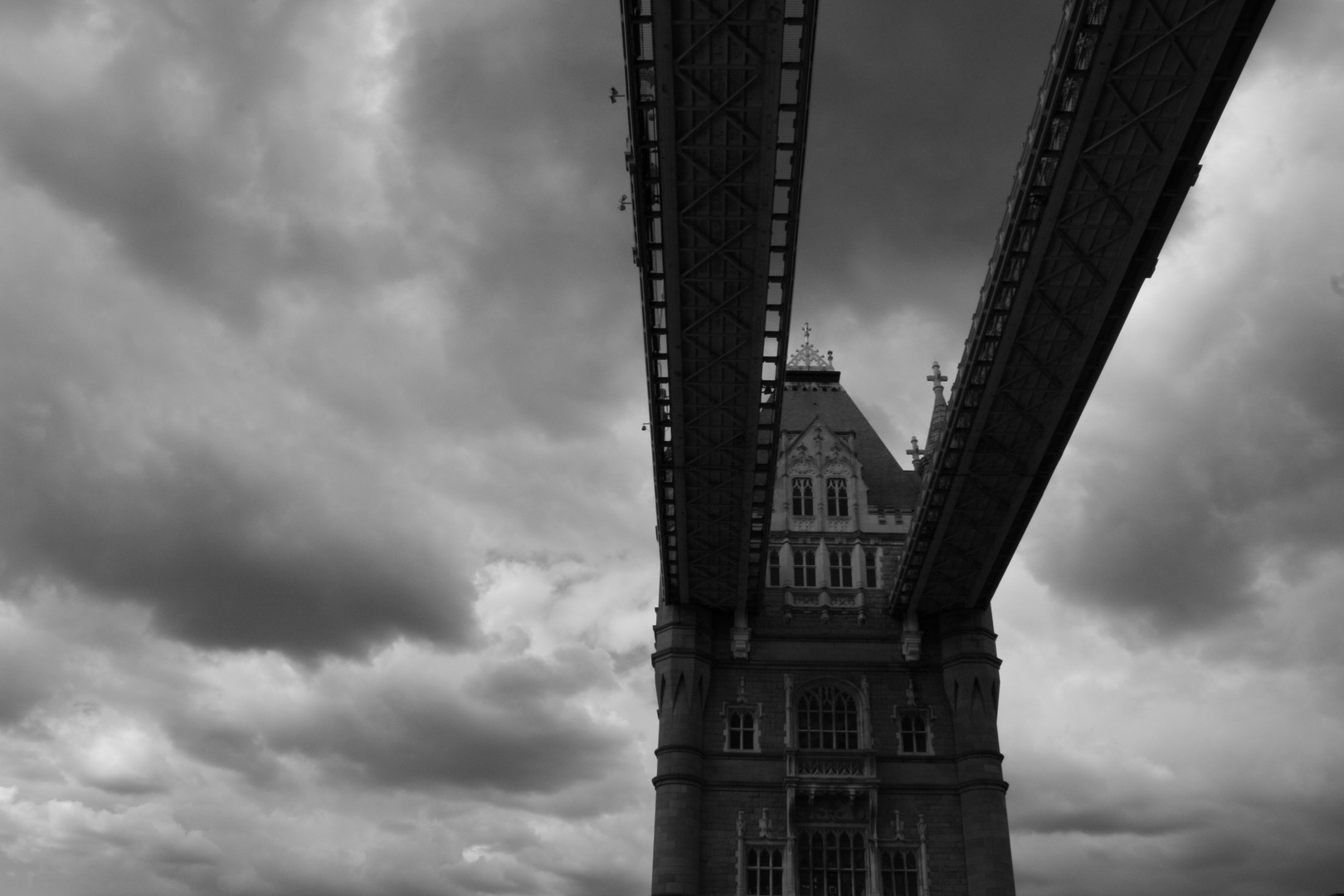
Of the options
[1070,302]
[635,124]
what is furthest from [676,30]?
[1070,302]

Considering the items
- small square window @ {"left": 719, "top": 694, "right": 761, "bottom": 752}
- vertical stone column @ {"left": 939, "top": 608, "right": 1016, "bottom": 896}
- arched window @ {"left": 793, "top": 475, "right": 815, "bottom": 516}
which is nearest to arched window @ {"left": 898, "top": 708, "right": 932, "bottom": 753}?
vertical stone column @ {"left": 939, "top": 608, "right": 1016, "bottom": 896}

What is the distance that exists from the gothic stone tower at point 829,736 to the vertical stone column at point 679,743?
7 centimetres

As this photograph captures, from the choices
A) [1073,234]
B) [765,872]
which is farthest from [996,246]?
[765,872]

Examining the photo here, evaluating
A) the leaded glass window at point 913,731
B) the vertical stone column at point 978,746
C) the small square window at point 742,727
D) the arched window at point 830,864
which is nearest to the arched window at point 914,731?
the leaded glass window at point 913,731

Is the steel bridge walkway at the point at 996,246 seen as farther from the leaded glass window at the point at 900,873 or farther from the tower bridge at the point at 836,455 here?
the leaded glass window at the point at 900,873

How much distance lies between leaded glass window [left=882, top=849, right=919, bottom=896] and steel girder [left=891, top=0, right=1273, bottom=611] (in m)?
12.9

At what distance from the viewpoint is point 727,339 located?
1437 inches

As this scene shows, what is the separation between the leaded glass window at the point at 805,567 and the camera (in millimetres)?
54531

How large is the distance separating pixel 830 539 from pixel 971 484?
41.0 ft

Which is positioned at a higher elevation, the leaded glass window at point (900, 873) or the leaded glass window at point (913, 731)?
the leaded glass window at point (913, 731)

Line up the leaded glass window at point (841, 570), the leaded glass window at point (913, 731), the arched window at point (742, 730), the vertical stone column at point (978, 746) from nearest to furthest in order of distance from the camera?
Answer: the vertical stone column at point (978, 746) < the leaded glass window at point (913, 731) < the arched window at point (742, 730) < the leaded glass window at point (841, 570)

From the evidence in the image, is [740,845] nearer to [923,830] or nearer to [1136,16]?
[923,830]

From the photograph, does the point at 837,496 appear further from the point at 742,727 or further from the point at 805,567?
the point at 742,727

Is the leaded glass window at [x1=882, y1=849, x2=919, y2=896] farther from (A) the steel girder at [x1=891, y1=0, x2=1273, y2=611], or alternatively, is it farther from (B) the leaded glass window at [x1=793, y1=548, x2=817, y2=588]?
(A) the steel girder at [x1=891, y1=0, x2=1273, y2=611]
